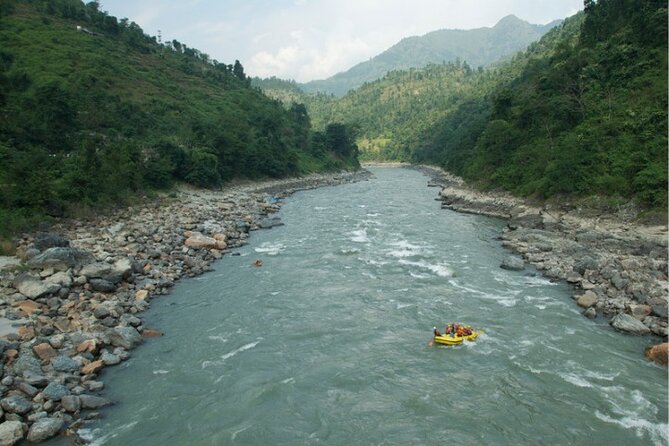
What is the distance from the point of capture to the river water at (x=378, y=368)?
33.0 feet

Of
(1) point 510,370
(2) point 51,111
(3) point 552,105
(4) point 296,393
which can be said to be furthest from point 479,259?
(2) point 51,111

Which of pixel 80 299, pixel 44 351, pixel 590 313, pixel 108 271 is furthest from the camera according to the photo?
pixel 108 271

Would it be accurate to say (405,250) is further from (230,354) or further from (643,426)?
(643,426)

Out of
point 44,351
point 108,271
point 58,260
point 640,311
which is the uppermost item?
point 58,260

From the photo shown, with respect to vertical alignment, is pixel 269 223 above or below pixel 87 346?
above

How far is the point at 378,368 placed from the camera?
12625 millimetres

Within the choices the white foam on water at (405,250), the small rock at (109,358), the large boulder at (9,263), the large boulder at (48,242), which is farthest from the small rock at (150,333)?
the white foam on water at (405,250)

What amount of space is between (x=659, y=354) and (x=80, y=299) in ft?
63.5

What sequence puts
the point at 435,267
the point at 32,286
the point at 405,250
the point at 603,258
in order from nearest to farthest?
1. the point at 32,286
2. the point at 603,258
3. the point at 435,267
4. the point at 405,250

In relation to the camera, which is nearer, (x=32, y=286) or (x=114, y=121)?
(x=32, y=286)

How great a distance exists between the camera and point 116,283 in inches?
713

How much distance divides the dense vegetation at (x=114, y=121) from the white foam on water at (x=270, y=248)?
1173 centimetres

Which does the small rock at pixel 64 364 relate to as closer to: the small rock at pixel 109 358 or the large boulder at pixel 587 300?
the small rock at pixel 109 358

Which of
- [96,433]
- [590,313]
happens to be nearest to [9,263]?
[96,433]
